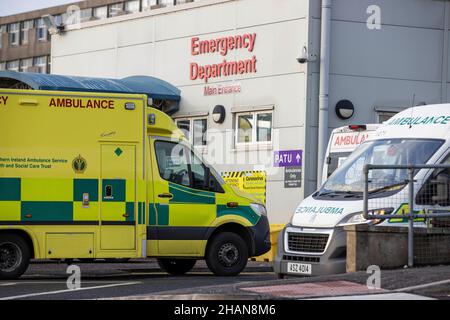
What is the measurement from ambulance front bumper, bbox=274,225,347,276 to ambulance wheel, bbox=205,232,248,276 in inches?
119

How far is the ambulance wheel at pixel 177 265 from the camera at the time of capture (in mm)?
19891

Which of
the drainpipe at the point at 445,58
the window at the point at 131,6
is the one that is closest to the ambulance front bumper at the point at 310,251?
the drainpipe at the point at 445,58

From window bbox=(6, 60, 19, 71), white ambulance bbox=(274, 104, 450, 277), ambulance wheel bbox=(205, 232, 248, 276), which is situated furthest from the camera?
window bbox=(6, 60, 19, 71)

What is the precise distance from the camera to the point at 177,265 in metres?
20.0

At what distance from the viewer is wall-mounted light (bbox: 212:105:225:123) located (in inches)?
1127

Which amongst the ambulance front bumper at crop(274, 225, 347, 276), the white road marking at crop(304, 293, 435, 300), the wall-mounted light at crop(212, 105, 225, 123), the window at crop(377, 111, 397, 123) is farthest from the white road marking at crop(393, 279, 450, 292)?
the wall-mounted light at crop(212, 105, 225, 123)

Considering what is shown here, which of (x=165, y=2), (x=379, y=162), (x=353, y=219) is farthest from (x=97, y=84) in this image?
(x=165, y=2)

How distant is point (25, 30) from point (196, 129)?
5846cm

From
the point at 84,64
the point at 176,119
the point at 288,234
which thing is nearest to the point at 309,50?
the point at 176,119

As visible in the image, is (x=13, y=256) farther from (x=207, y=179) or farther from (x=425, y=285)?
(x=425, y=285)

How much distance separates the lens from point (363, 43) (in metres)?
27.1

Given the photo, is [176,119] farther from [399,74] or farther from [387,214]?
[387,214]

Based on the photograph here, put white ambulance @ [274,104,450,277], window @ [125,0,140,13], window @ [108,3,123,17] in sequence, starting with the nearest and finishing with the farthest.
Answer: white ambulance @ [274,104,450,277] → window @ [125,0,140,13] → window @ [108,3,123,17]

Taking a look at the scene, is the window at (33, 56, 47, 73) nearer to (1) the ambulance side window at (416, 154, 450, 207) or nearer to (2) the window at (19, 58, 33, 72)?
(2) the window at (19, 58, 33, 72)
